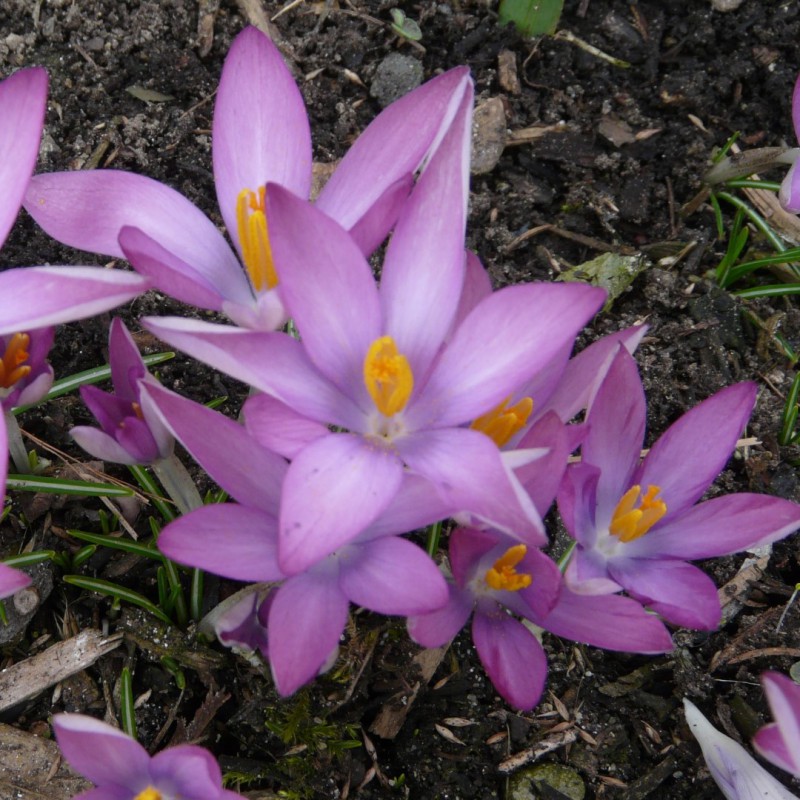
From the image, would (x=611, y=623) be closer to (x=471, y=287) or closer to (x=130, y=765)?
(x=471, y=287)

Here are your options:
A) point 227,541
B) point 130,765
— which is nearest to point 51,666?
point 130,765

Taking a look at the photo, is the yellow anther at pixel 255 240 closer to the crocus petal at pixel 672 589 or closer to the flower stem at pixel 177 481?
the flower stem at pixel 177 481

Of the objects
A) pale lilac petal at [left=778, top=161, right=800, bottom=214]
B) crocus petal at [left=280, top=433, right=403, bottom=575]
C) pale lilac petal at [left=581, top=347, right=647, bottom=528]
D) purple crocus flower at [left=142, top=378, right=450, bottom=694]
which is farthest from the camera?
pale lilac petal at [left=778, top=161, right=800, bottom=214]

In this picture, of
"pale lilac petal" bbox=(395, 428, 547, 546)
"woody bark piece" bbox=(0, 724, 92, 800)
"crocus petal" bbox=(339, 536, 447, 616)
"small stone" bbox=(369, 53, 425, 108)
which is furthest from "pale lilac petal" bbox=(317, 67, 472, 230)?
"small stone" bbox=(369, 53, 425, 108)

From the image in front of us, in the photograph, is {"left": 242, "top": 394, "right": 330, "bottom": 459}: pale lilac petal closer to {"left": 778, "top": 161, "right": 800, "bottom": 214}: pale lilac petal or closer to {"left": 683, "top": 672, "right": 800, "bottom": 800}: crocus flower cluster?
{"left": 683, "top": 672, "right": 800, "bottom": 800}: crocus flower cluster

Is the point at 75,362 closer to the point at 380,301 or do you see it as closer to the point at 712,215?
the point at 380,301

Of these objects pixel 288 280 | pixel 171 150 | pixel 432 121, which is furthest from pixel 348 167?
pixel 171 150
